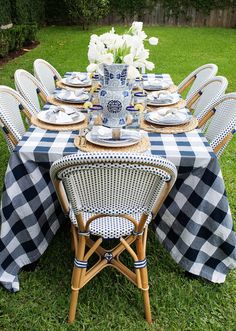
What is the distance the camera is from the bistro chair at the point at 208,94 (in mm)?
2574

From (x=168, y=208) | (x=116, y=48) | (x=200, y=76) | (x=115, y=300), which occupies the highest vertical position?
(x=116, y=48)

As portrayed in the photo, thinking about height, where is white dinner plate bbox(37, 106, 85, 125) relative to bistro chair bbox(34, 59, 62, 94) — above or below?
above

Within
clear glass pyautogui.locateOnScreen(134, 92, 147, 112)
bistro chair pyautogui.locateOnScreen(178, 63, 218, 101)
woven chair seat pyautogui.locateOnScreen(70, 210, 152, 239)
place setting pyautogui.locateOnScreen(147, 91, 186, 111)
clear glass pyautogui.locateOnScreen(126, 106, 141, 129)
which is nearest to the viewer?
woven chair seat pyautogui.locateOnScreen(70, 210, 152, 239)

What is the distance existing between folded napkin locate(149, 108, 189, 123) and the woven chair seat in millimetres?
590

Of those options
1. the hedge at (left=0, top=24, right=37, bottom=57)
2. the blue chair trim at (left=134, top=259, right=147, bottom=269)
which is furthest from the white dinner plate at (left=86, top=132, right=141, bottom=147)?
the hedge at (left=0, top=24, right=37, bottom=57)

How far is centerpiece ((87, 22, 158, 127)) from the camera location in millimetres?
2072

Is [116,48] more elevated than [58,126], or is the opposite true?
[116,48]

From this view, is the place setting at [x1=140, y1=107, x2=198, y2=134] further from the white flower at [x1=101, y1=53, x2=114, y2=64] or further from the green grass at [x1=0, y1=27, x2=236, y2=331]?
the green grass at [x1=0, y1=27, x2=236, y2=331]

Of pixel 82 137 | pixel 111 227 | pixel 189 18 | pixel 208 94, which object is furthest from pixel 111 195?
pixel 189 18

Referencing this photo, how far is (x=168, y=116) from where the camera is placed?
2.19 metres

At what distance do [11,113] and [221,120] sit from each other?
1.25m

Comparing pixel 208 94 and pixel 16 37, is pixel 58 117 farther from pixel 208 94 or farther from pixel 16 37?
pixel 16 37

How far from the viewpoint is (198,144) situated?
1937mm

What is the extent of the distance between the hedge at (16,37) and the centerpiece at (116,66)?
5449mm
